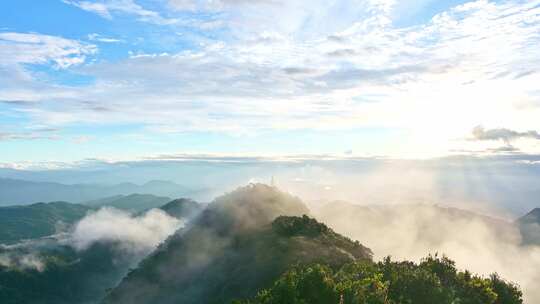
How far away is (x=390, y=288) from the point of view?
242 feet

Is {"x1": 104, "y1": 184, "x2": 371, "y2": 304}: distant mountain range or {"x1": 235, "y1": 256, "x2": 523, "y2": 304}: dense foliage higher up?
{"x1": 235, "y1": 256, "x2": 523, "y2": 304}: dense foliage

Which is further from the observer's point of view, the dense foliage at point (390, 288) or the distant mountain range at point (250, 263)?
the distant mountain range at point (250, 263)

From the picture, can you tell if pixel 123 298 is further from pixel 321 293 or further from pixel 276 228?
pixel 321 293

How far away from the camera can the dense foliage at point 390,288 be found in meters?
58.1

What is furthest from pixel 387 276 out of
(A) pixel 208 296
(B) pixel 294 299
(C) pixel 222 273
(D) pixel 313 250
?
(C) pixel 222 273

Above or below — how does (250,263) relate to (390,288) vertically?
below

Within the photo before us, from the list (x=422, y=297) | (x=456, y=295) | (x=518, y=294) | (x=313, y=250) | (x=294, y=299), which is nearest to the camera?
(x=294, y=299)

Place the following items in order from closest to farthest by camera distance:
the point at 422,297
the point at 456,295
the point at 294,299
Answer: the point at 294,299 → the point at 422,297 → the point at 456,295

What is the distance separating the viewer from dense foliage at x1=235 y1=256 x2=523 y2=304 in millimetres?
58100

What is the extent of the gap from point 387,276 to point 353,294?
2619 cm

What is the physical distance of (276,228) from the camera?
194375 millimetres

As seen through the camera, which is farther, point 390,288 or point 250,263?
point 250,263

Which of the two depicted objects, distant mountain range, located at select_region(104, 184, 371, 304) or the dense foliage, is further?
distant mountain range, located at select_region(104, 184, 371, 304)

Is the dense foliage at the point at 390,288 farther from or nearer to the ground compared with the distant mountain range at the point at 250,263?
farther from the ground
